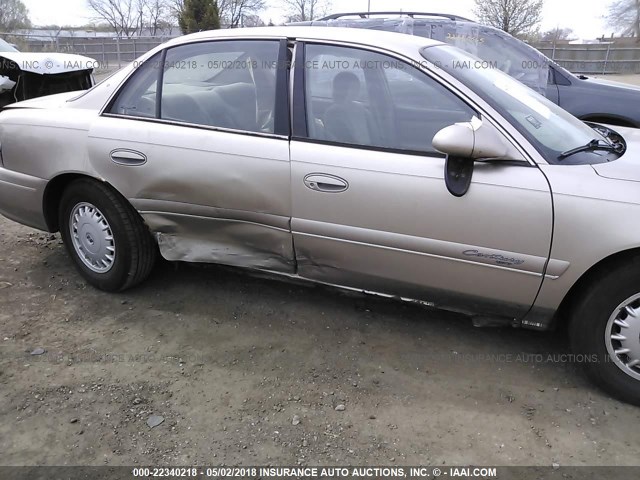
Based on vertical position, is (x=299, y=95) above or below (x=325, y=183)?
above

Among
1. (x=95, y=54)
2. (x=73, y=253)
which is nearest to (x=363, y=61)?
(x=73, y=253)

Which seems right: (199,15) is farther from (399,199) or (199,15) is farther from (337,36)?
(399,199)

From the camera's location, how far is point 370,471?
7.14 feet

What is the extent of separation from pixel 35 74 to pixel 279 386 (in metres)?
6.81

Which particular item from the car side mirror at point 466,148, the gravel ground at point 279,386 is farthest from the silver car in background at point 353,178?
the gravel ground at point 279,386

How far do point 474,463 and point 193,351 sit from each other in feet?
5.11

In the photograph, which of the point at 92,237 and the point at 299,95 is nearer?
the point at 299,95

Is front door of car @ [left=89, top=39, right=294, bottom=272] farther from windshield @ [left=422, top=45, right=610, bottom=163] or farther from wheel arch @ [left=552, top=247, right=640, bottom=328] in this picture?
wheel arch @ [left=552, top=247, right=640, bottom=328]

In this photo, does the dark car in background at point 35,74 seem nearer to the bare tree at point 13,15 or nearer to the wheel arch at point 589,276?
the wheel arch at point 589,276

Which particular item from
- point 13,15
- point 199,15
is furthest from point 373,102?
point 13,15

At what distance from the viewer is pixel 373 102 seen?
2.86 meters

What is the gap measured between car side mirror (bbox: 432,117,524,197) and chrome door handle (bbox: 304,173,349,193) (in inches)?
Answer: 19.9

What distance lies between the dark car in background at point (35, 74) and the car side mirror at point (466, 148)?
680cm

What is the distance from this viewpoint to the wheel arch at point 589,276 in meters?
2.38
